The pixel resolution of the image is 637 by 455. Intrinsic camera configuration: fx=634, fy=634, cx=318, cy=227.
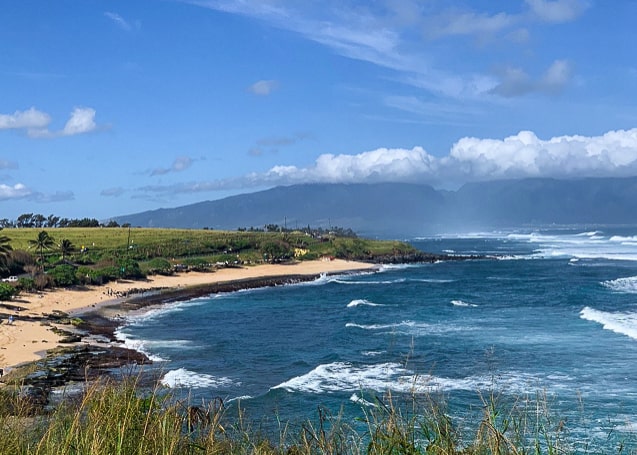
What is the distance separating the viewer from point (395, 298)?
56.7 m

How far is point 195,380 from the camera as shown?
26.3 metres

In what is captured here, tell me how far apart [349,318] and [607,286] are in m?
29.3

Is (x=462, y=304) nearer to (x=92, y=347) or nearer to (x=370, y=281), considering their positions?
(x=370, y=281)

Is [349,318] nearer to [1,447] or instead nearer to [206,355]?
[206,355]

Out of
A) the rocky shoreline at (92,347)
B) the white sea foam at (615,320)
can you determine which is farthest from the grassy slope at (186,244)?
the white sea foam at (615,320)

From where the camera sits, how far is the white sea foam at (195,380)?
83.6 feet

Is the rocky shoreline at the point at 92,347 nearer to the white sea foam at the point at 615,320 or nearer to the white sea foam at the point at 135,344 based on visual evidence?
the white sea foam at the point at 135,344

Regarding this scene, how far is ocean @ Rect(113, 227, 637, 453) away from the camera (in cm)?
2170

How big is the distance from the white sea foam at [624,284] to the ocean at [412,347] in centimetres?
16

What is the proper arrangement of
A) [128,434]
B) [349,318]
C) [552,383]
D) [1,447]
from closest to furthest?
1. [1,447]
2. [128,434]
3. [552,383]
4. [349,318]

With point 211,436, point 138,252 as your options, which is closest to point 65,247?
point 138,252

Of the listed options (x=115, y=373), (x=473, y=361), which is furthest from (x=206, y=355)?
(x=473, y=361)

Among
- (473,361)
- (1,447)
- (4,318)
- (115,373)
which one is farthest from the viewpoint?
(4,318)

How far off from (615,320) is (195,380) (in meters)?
27.8
